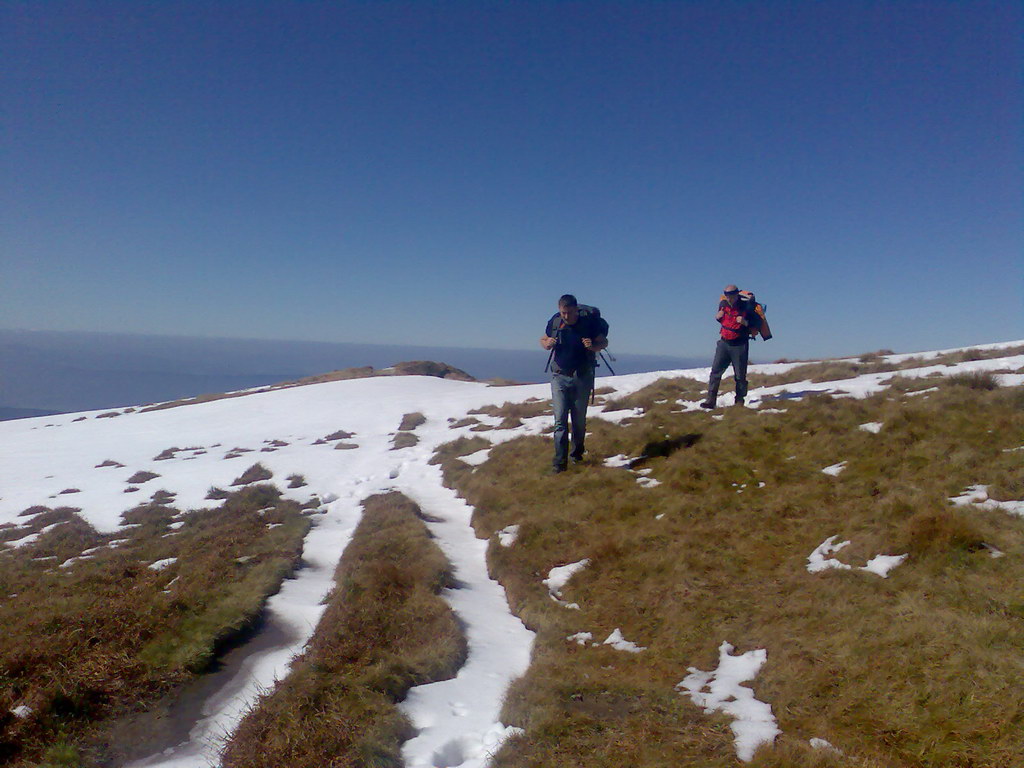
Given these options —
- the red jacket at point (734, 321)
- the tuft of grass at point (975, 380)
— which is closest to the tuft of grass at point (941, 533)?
the tuft of grass at point (975, 380)

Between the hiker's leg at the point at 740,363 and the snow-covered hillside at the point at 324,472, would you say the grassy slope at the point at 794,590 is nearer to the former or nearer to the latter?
the snow-covered hillside at the point at 324,472

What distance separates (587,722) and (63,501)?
57.4ft

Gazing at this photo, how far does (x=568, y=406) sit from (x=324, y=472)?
8545 millimetres

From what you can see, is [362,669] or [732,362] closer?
[362,669]

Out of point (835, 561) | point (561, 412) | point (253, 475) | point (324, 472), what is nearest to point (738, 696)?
point (835, 561)

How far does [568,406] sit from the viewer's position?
1127 centimetres

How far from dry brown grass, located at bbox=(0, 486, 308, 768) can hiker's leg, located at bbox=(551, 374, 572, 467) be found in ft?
17.1

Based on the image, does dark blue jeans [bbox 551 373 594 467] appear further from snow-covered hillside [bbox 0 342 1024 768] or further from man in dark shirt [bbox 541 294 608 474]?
snow-covered hillside [bbox 0 342 1024 768]

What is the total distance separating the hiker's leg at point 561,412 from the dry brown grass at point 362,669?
3669 millimetres

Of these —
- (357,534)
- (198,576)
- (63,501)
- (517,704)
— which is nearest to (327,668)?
(517,704)

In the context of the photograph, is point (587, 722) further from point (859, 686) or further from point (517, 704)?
point (859, 686)

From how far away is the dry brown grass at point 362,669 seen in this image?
4.05 metres

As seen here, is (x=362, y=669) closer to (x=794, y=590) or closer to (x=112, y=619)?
(x=112, y=619)

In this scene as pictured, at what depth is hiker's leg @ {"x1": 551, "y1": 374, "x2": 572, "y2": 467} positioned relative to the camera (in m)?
11.1
